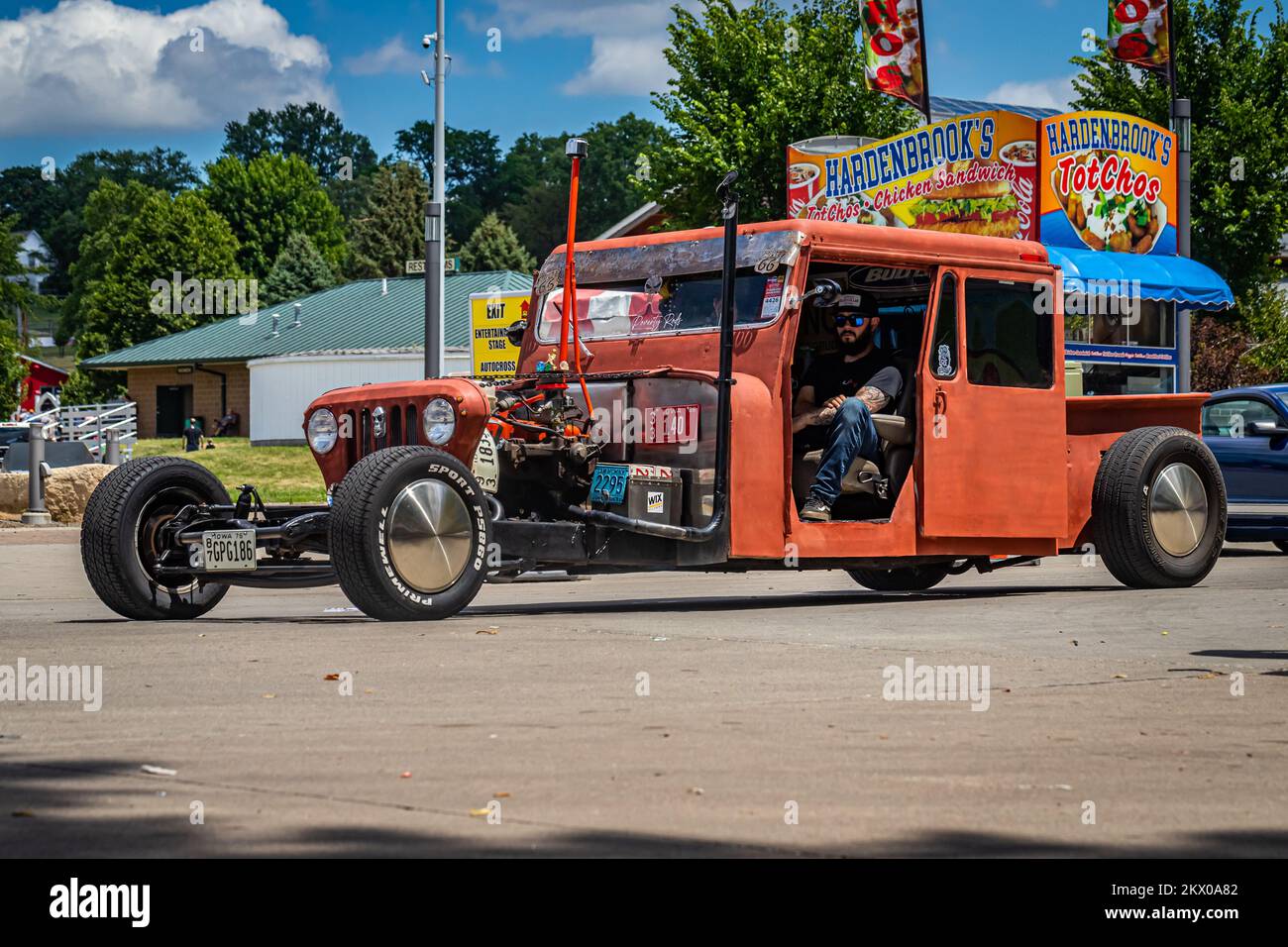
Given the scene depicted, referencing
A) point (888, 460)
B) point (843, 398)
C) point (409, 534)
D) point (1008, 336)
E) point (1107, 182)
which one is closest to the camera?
point (409, 534)

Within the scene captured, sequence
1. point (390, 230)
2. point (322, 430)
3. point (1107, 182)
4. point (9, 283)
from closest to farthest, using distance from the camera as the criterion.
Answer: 1. point (322, 430)
2. point (1107, 182)
3. point (9, 283)
4. point (390, 230)

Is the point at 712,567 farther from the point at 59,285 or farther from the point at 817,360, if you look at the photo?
the point at 59,285

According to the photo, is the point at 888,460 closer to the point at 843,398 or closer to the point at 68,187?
the point at 843,398

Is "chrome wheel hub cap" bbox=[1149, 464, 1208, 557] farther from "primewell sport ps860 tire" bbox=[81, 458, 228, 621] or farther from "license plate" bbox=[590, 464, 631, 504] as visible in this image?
"primewell sport ps860 tire" bbox=[81, 458, 228, 621]

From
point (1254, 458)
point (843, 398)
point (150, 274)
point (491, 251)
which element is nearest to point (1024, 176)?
point (1254, 458)

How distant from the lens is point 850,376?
39.0 feet

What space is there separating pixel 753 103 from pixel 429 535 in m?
40.0

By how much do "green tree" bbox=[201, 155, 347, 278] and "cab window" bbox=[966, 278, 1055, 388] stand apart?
9344 centimetres

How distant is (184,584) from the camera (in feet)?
35.0

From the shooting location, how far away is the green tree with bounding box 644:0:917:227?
155ft

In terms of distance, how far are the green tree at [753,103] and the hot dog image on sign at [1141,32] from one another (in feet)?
59.6

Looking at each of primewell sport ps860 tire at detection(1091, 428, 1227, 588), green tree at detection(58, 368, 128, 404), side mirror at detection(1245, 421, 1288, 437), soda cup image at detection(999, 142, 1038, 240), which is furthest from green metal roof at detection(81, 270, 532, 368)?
primewell sport ps860 tire at detection(1091, 428, 1227, 588)

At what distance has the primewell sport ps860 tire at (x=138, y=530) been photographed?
33.8 feet

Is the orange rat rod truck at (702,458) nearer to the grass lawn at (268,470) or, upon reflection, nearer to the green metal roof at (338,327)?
the grass lawn at (268,470)
